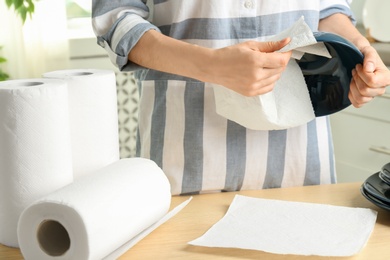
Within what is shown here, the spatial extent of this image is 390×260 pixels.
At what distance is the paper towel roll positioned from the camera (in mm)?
887

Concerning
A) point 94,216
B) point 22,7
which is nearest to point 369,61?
point 94,216

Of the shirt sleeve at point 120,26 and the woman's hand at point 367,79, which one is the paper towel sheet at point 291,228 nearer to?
the woman's hand at point 367,79

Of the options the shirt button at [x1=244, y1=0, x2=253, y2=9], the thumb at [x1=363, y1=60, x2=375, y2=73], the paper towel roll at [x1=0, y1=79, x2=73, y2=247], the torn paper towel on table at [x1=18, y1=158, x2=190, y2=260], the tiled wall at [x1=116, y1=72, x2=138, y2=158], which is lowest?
the tiled wall at [x1=116, y1=72, x2=138, y2=158]

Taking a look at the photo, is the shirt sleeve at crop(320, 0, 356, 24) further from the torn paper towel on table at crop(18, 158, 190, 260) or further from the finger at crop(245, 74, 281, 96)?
the torn paper towel on table at crop(18, 158, 190, 260)

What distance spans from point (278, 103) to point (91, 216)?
0.46 meters

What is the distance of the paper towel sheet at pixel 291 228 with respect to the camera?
0.93m

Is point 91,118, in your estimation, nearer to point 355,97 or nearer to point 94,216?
point 94,216

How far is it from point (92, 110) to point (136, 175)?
124 millimetres

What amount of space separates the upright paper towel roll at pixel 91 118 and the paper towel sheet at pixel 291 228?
21cm

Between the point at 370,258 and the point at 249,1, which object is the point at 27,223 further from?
the point at 249,1

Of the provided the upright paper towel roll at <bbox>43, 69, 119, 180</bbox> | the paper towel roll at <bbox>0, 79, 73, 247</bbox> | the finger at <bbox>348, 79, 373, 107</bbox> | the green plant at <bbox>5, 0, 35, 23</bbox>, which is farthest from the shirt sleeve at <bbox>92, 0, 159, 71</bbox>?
the green plant at <bbox>5, 0, 35, 23</bbox>

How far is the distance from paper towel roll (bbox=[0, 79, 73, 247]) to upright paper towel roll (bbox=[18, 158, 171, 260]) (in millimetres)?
49

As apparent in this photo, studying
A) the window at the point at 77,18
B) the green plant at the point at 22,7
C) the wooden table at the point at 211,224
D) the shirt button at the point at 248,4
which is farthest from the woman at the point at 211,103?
the window at the point at 77,18

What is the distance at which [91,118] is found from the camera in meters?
1.00
